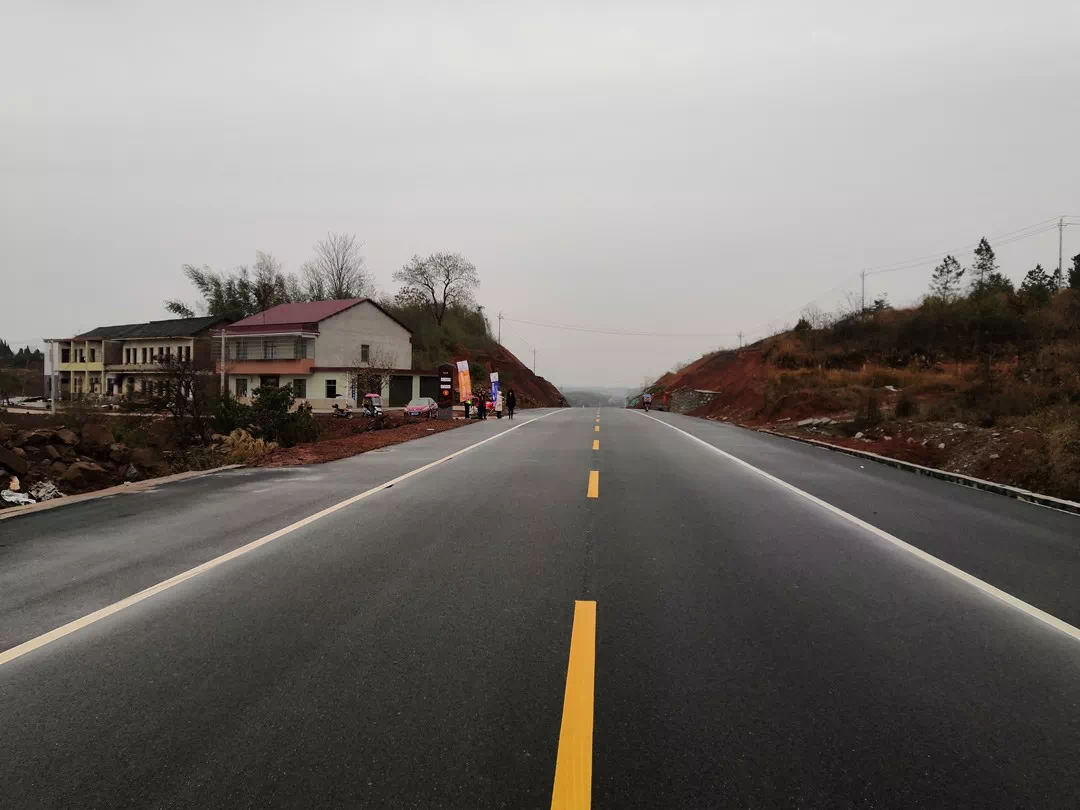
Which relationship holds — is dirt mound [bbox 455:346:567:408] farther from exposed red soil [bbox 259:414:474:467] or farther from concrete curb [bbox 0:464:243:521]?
concrete curb [bbox 0:464:243:521]

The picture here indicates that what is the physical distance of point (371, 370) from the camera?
138ft

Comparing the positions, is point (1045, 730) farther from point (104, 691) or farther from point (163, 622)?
point (163, 622)

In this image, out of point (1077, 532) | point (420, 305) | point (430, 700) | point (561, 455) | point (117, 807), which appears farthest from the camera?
point (420, 305)

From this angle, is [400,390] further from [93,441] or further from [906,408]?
[906,408]

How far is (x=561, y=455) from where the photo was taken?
15797mm

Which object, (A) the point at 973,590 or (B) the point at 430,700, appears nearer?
(B) the point at 430,700

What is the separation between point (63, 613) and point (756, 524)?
22.6ft

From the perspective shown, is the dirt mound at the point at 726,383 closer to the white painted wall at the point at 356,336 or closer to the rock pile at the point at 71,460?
the white painted wall at the point at 356,336

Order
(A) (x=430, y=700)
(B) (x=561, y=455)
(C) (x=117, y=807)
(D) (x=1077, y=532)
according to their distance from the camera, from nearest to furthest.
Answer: (C) (x=117, y=807) < (A) (x=430, y=700) < (D) (x=1077, y=532) < (B) (x=561, y=455)

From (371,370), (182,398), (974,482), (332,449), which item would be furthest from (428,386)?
(974,482)

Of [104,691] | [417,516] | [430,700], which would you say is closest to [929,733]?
[430,700]

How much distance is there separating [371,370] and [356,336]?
1644 cm

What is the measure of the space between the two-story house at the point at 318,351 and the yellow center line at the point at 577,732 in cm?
4811

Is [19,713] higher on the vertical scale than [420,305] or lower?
lower
